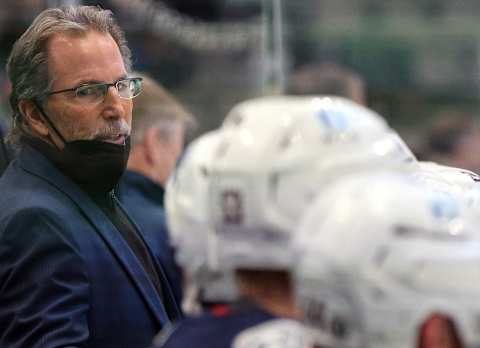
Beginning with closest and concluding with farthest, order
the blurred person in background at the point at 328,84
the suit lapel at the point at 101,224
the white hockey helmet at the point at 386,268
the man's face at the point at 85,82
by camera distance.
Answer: the white hockey helmet at the point at 386,268 < the suit lapel at the point at 101,224 < the man's face at the point at 85,82 < the blurred person in background at the point at 328,84

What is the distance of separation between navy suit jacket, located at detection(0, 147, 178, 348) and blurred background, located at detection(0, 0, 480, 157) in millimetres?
2719

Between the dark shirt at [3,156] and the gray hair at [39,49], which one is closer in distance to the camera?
the gray hair at [39,49]

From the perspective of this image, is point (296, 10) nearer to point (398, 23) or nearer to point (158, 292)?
point (398, 23)

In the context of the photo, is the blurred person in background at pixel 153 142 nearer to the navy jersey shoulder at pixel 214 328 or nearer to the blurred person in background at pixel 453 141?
the blurred person in background at pixel 453 141

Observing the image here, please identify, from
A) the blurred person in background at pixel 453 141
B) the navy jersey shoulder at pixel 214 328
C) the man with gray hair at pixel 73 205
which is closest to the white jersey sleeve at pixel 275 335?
the navy jersey shoulder at pixel 214 328

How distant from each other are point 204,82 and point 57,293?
320 cm

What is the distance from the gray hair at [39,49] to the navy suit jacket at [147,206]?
2.18 feet

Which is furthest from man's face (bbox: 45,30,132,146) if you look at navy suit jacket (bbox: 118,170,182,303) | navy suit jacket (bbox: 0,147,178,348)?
navy suit jacket (bbox: 118,170,182,303)

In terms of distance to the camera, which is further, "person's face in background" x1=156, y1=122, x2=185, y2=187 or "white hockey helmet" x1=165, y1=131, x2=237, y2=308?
"person's face in background" x1=156, y1=122, x2=185, y2=187

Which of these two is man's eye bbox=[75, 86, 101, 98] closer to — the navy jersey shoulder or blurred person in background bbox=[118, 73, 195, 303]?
the navy jersey shoulder

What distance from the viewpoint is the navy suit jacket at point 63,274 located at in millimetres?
2693

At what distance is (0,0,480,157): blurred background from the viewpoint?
568 centimetres

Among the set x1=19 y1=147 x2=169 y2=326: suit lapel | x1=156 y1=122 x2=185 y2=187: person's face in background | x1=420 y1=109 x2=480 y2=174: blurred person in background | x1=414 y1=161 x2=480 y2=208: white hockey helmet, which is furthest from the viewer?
x1=420 y1=109 x2=480 y2=174: blurred person in background

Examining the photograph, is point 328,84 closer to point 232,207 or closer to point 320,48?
point 320,48
